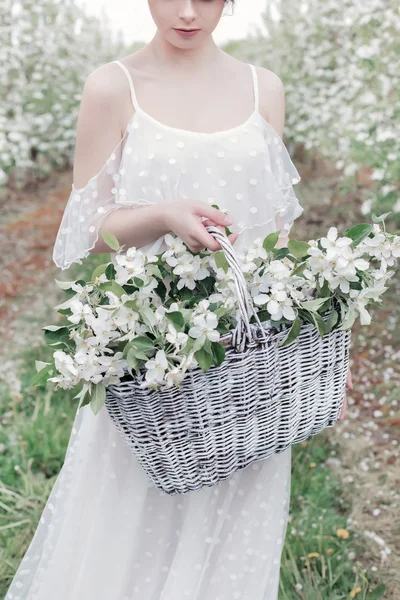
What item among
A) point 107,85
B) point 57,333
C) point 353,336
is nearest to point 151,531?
point 57,333

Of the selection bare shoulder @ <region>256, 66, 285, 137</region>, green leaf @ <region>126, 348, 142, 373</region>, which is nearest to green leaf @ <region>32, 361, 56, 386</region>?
green leaf @ <region>126, 348, 142, 373</region>

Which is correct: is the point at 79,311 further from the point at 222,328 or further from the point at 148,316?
the point at 222,328

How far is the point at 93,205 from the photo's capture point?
1.65 metres

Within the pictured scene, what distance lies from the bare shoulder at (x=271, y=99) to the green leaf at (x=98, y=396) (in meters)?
0.83

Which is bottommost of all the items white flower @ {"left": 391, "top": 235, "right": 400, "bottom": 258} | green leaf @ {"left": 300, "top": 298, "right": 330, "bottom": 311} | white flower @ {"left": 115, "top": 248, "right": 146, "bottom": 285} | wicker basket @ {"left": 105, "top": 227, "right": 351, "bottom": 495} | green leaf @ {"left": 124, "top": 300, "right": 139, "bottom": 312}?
wicker basket @ {"left": 105, "top": 227, "right": 351, "bottom": 495}

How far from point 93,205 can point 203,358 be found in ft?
1.87

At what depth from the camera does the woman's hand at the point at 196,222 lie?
1.36 metres

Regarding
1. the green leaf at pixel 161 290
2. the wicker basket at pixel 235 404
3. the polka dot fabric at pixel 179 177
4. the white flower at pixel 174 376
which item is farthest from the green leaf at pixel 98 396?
the polka dot fabric at pixel 179 177

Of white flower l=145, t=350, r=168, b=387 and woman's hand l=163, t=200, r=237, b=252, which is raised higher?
woman's hand l=163, t=200, r=237, b=252

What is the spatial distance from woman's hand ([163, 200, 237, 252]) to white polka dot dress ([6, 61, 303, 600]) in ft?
0.66

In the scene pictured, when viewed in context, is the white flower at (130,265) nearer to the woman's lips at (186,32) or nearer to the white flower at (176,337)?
the white flower at (176,337)

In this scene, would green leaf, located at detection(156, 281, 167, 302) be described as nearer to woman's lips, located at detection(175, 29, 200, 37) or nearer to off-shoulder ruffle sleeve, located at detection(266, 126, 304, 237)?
off-shoulder ruffle sleeve, located at detection(266, 126, 304, 237)

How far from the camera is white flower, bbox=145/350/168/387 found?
1.23m

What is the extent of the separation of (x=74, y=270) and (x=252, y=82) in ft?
10.8
